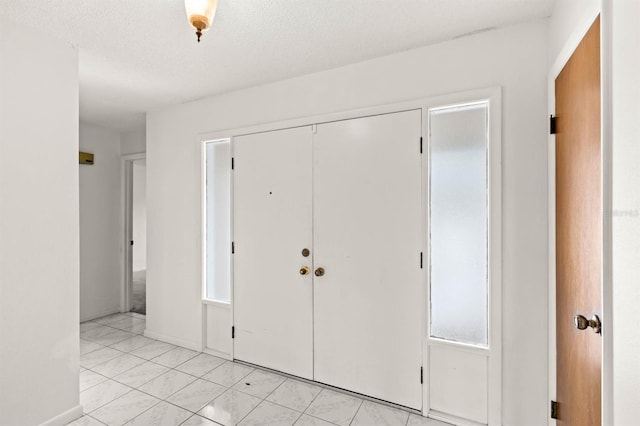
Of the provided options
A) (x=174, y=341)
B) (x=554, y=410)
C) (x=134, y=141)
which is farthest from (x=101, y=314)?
(x=554, y=410)

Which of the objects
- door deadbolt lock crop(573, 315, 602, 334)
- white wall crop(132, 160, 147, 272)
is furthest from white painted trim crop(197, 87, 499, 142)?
white wall crop(132, 160, 147, 272)

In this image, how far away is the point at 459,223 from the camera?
6.90ft

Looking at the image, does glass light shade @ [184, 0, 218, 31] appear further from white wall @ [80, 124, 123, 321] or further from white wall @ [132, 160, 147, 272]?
white wall @ [132, 160, 147, 272]

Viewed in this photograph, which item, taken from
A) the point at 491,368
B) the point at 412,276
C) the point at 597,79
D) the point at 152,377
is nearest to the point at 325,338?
the point at 412,276

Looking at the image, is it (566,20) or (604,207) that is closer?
(604,207)

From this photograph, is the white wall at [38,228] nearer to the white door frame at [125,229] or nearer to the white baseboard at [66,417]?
the white baseboard at [66,417]

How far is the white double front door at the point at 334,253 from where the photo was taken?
7.33 ft

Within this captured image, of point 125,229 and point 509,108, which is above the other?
point 509,108

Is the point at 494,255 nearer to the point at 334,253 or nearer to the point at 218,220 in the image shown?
the point at 334,253

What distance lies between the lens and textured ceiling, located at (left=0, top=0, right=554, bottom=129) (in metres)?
1.78

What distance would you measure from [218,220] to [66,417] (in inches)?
69.9

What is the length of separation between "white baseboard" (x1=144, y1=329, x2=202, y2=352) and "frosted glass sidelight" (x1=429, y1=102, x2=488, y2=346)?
7.65ft

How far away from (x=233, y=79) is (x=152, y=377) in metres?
2.61

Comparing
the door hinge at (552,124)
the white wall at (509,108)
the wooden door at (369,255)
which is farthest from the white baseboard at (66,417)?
the door hinge at (552,124)
